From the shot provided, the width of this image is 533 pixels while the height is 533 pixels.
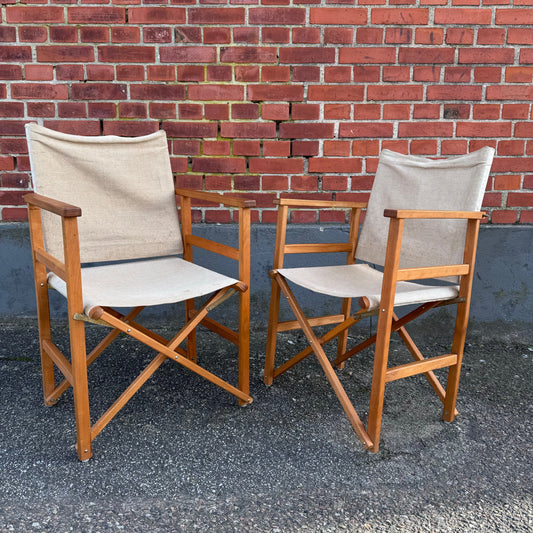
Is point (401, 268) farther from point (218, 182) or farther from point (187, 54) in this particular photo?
point (187, 54)

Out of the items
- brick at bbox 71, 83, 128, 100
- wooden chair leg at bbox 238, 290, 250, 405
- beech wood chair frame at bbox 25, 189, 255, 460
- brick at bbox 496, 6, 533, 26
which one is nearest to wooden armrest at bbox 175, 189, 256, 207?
beech wood chair frame at bbox 25, 189, 255, 460

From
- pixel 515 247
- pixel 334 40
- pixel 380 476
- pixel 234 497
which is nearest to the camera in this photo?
pixel 234 497

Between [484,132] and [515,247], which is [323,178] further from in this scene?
[515,247]

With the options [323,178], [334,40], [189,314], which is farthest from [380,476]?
[334,40]

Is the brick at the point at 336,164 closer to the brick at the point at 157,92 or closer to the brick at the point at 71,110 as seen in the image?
the brick at the point at 157,92

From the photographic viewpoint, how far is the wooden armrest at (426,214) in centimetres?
158

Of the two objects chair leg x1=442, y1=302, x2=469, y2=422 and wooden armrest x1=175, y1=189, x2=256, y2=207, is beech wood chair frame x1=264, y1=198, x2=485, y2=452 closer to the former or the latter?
chair leg x1=442, y1=302, x2=469, y2=422

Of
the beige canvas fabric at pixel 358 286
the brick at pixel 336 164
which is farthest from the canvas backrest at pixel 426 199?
the brick at pixel 336 164

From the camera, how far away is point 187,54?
251 centimetres

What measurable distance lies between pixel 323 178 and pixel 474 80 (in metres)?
0.89

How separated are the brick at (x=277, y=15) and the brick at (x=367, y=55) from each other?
26cm

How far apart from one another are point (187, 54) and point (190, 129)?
0.36 metres

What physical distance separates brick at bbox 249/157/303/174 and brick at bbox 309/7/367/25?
0.68 meters

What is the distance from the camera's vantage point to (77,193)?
6.79 ft
